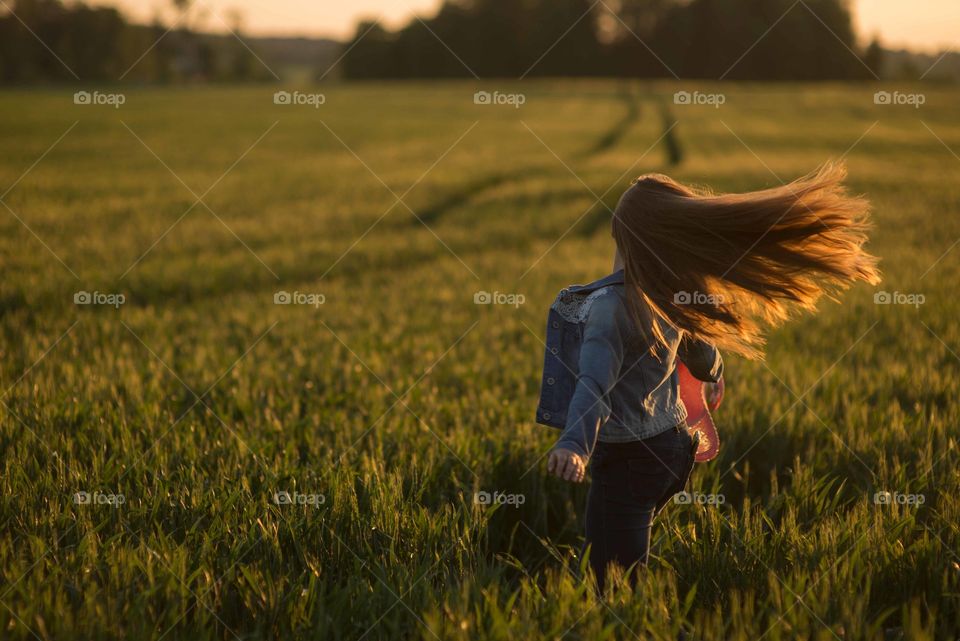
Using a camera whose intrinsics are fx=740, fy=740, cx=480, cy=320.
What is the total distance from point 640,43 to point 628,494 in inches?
2641

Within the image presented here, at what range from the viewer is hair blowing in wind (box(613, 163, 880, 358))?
250 cm

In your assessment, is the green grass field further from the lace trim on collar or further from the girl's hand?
the lace trim on collar

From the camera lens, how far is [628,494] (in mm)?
2584

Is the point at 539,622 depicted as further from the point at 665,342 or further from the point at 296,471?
the point at 296,471

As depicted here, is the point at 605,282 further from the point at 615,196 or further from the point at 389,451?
the point at 615,196

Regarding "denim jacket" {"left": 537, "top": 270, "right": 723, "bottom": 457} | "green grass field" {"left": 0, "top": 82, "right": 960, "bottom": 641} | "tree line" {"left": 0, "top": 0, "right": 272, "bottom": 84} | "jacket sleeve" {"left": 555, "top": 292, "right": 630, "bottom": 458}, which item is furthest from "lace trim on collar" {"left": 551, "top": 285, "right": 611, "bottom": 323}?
"tree line" {"left": 0, "top": 0, "right": 272, "bottom": 84}

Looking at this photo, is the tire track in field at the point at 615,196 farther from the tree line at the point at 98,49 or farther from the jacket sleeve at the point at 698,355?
the tree line at the point at 98,49

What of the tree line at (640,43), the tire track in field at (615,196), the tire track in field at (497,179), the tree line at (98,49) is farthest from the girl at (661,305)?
the tree line at (640,43)

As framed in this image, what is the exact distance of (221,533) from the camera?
2684 mm

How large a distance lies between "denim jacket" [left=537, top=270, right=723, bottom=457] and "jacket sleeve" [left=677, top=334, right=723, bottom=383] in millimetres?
90

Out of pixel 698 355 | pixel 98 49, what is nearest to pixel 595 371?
pixel 698 355

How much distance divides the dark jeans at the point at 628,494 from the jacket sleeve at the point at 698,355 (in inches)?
12.2

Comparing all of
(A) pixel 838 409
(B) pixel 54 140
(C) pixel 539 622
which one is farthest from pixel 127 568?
(B) pixel 54 140

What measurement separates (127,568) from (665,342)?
1.90 meters
